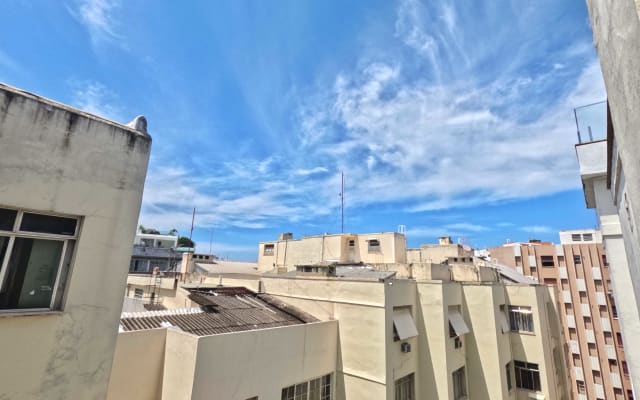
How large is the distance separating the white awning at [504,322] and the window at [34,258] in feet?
58.3

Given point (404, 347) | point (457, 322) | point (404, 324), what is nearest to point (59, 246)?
point (404, 324)

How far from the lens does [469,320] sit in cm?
1517

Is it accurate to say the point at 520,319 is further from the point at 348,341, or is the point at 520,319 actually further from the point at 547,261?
the point at 547,261

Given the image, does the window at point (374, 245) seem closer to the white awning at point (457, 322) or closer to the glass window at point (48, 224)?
the white awning at point (457, 322)

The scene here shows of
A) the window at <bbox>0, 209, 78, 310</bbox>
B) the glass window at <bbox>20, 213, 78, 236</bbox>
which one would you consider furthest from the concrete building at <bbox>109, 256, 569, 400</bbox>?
the glass window at <bbox>20, 213, 78, 236</bbox>

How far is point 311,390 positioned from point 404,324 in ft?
13.9

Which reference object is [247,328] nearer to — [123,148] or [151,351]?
[151,351]

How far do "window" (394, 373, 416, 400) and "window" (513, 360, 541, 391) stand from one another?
8.07m

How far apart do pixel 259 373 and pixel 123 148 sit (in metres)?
7.05

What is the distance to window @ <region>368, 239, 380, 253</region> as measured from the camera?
2750 cm

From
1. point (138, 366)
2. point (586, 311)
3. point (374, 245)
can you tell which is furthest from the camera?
point (586, 311)

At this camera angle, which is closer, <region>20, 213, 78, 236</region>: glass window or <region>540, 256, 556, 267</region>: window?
<region>20, 213, 78, 236</region>: glass window

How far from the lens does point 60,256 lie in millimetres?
4629

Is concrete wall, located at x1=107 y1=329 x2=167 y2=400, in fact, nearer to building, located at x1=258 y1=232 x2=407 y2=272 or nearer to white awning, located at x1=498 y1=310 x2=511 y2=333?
white awning, located at x1=498 y1=310 x2=511 y2=333
